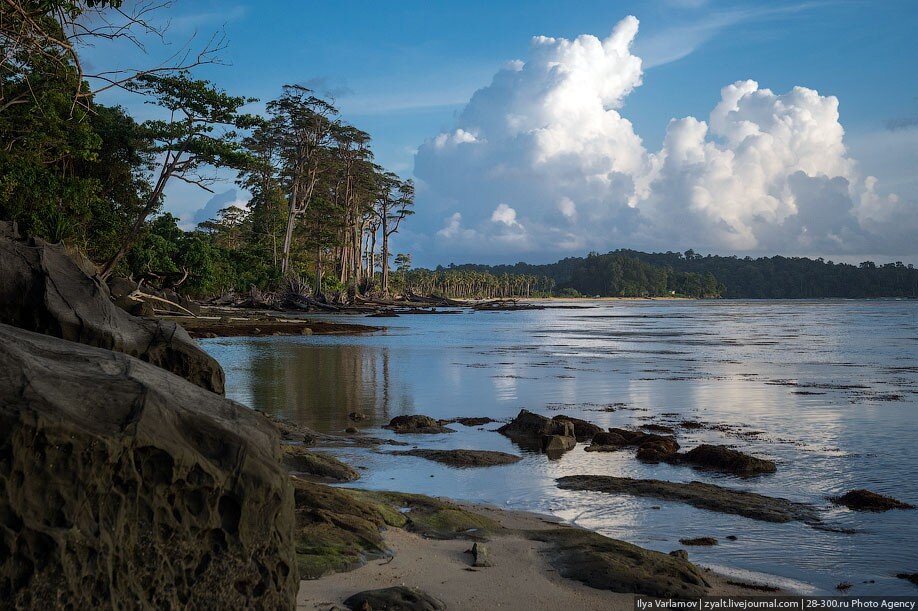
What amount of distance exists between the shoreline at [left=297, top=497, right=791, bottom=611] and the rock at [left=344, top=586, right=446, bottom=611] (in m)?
0.12

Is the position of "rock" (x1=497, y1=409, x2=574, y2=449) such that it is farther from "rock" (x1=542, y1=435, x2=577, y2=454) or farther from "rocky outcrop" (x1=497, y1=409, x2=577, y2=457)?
"rock" (x1=542, y1=435, x2=577, y2=454)

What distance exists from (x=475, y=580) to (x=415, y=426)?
23.5 ft

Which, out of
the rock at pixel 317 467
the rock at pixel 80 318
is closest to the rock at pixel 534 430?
the rock at pixel 317 467

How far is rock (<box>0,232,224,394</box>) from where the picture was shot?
18.8 feet

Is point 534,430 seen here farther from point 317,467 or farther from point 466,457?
point 317,467

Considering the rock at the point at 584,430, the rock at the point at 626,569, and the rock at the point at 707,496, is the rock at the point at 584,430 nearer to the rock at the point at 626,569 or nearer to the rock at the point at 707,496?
the rock at the point at 707,496

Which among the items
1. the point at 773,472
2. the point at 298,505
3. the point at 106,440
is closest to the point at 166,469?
the point at 106,440

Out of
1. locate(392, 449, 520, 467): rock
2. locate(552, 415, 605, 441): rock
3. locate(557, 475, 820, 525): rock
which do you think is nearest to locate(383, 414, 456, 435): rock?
locate(392, 449, 520, 467): rock

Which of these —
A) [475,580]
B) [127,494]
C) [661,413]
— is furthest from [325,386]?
[127,494]

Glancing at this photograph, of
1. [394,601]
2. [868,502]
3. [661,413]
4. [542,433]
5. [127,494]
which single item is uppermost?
[127,494]

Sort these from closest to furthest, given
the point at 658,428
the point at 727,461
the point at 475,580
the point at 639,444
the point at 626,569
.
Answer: the point at 475,580 → the point at 626,569 → the point at 727,461 → the point at 639,444 → the point at 658,428

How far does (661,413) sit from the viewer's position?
15.2 meters

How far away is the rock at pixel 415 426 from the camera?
12344 millimetres

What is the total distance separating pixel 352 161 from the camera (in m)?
74.3
